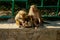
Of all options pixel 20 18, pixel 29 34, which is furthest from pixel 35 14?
pixel 29 34

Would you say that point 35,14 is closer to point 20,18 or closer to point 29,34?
point 20,18

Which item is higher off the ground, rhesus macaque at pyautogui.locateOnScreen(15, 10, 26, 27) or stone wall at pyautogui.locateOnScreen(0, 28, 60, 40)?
rhesus macaque at pyautogui.locateOnScreen(15, 10, 26, 27)

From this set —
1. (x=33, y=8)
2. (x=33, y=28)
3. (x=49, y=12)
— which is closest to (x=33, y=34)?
(x=33, y=28)

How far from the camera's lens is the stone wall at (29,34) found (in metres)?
7.40

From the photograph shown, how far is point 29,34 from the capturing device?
24.6 ft

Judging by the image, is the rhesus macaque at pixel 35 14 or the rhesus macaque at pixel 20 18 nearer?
the rhesus macaque at pixel 20 18

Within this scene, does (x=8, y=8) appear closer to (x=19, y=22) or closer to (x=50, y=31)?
(x=19, y=22)

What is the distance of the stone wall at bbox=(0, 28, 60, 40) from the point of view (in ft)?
24.3

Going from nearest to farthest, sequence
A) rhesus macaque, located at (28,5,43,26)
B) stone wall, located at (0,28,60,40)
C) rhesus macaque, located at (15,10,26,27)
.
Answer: stone wall, located at (0,28,60,40) < rhesus macaque, located at (15,10,26,27) < rhesus macaque, located at (28,5,43,26)

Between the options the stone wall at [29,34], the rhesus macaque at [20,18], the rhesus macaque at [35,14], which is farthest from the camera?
the rhesus macaque at [35,14]

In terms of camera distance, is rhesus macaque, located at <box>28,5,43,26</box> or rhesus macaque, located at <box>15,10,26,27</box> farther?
rhesus macaque, located at <box>28,5,43,26</box>

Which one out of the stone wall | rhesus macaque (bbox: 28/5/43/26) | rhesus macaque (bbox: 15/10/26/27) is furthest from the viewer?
rhesus macaque (bbox: 28/5/43/26)

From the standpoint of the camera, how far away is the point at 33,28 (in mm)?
7426

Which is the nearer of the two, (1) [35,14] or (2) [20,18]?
(2) [20,18]
